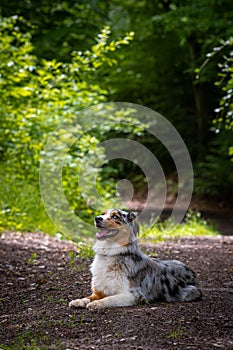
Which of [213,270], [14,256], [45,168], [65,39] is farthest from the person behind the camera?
[65,39]

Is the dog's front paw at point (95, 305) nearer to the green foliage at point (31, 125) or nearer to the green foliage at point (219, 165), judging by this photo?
the green foliage at point (31, 125)

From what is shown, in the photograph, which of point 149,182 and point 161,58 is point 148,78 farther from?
point 149,182

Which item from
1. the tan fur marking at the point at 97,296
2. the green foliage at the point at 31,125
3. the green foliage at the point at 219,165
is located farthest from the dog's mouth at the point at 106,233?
the green foliage at the point at 219,165

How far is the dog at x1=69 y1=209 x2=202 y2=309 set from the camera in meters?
5.14

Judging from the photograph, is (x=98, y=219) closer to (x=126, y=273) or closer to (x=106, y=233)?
(x=106, y=233)

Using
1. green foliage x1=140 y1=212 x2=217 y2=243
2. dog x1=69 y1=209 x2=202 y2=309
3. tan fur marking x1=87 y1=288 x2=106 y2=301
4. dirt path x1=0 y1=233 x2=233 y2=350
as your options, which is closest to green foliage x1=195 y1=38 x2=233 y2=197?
green foliage x1=140 y1=212 x2=217 y2=243

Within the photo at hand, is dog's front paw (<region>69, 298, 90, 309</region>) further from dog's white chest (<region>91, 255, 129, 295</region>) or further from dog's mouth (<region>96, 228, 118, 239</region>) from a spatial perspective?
dog's mouth (<region>96, 228, 118, 239</region>)

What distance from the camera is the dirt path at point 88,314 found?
13.3 ft

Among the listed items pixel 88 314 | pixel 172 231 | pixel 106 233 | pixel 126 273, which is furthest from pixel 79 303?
pixel 172 231

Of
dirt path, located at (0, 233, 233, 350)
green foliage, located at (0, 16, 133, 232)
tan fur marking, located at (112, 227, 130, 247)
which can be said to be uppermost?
green foliage, located at (0, 16, 133, 232)

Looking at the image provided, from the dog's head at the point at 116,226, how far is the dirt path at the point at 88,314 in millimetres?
688

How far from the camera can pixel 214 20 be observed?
14.2 meters

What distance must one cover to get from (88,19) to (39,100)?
632 cm

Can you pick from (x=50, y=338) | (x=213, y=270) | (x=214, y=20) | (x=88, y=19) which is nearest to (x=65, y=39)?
(x=88, y=19)
